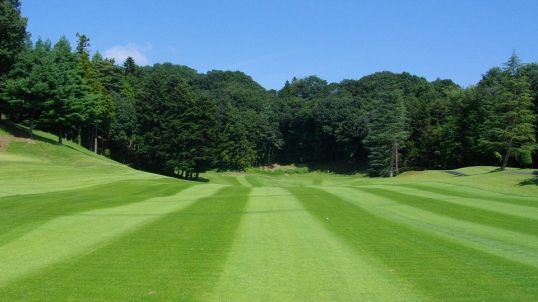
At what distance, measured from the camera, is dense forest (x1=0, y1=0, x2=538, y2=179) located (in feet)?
144

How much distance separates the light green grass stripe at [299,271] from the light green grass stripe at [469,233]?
10.9 feet

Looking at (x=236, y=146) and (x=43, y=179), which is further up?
(x=236, y=146)

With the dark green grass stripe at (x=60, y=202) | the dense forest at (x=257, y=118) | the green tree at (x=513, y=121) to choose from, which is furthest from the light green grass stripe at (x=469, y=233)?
the dense forest at (x=257, y=118)

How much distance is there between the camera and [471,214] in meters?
15.9

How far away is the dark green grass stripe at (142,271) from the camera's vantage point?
6547 mm

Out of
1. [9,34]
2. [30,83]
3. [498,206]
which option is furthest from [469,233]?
[9,34]

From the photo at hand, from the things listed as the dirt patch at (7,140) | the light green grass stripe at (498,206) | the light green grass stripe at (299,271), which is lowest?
the light green grass stripe at (299,271)

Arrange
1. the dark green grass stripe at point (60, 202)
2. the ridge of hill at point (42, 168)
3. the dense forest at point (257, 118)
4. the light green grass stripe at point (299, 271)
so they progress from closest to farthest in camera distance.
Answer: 1. the light green grass stripe at point (299, 271)
2. the dark green grass stripe at point (60, 202)
3. the ridge of hill at point (42, 168)
4. the dense forest at point (257, 118)

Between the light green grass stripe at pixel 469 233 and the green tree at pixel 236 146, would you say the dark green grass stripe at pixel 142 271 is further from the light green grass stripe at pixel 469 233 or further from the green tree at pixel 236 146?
the green tree at pixel 236 146

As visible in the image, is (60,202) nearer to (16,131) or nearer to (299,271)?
(299,271)

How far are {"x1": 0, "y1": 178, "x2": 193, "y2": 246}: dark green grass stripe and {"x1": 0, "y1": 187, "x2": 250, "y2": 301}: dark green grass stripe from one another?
3534 millimetres

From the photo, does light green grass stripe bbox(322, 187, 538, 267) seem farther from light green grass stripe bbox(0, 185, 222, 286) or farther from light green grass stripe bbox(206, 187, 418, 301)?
light green grass stripe bbox(0, 185, 222, 286)

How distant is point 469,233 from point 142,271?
30.4 ft

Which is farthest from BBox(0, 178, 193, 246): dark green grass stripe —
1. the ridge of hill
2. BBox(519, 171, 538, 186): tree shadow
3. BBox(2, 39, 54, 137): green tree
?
BBox(519, 171, 538, 186): tree shadow
